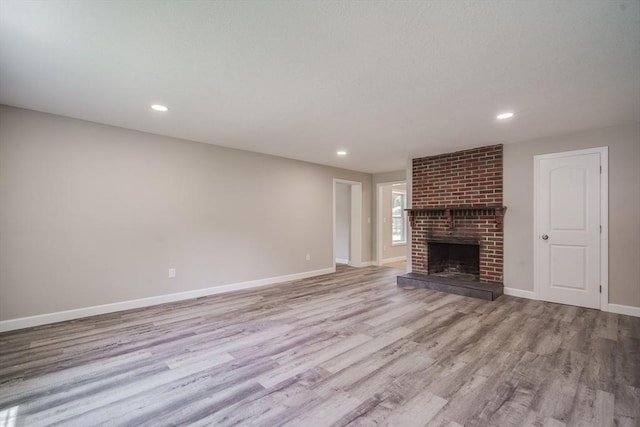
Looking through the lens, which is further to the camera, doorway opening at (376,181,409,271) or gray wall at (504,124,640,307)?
doorway opening at (376,181,409,271)

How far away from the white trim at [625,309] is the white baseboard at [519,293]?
2.66ft

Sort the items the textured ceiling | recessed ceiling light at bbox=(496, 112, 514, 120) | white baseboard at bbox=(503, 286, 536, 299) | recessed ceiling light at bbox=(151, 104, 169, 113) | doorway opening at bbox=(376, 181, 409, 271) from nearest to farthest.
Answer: the textured ceiling, recessed ceiling light at bbox=(151, 104, 169, 113), recessed ceiling light at bbox=(496, 112, 514, 120), white baseboard at bbox=(503, 286, 536, 299), doorway opening at bbox=(376, 181, 409, 271)

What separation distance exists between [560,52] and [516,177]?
278 centimetres

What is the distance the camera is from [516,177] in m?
4.37

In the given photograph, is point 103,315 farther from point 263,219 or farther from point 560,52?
point 560,52

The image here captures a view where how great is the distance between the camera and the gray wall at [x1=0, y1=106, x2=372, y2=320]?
3100mm

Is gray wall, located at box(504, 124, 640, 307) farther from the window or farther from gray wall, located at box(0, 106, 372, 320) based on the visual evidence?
gray wall, located at box(0, 106, 372, 320)

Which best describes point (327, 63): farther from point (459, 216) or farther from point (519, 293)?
point (519, 293)

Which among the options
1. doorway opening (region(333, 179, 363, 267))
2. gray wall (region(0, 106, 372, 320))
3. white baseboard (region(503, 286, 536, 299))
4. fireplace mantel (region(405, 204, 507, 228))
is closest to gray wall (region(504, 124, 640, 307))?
white baseboard (region(503, 286, 536, 299))

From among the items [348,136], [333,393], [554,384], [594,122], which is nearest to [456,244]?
[594,122]

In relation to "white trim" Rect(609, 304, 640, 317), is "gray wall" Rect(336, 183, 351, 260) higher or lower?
higher

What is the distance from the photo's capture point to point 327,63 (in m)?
2.18

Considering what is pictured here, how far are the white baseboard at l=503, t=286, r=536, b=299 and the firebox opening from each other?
554 millimetres

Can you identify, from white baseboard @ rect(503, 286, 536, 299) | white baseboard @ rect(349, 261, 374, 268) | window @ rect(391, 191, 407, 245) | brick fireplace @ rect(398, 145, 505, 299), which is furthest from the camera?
window @ rect(391, 191, 407, 245)
